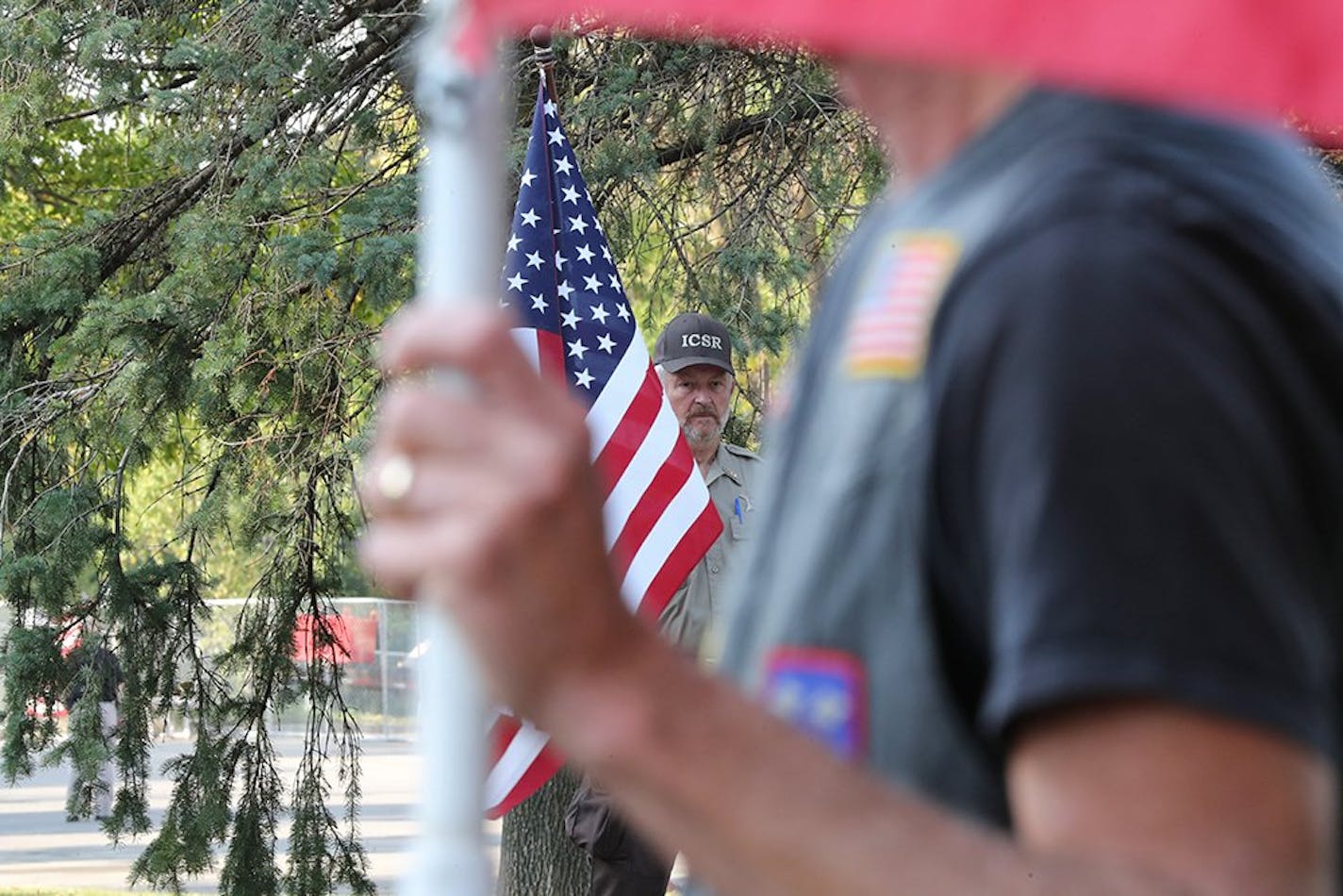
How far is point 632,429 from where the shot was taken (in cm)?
596

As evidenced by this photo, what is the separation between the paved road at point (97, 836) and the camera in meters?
12.1

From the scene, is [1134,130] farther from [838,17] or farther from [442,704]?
[442,704]

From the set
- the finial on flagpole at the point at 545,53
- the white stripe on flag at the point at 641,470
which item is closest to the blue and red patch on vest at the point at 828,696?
the white stripe on flag at the point at 641,470

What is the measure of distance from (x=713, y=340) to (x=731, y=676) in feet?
19.0

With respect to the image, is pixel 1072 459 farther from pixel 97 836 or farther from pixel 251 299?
pixel 97 836

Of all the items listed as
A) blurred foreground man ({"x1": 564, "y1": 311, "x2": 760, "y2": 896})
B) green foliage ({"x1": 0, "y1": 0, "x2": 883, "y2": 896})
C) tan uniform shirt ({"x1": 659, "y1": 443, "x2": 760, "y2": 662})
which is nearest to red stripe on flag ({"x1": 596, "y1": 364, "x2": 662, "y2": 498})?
tan uniform shirt ({"x1": 659, "y1": 443, "x2": 760, "y2": 662})

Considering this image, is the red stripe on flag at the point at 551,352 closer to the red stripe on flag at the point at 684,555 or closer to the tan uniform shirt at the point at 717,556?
the red stripe on flag at the point at 684,555

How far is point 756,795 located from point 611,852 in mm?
5958

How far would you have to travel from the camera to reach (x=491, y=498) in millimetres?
859

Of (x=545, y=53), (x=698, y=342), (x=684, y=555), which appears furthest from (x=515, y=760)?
(x=545, y=53)

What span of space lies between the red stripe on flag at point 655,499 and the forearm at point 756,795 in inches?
194

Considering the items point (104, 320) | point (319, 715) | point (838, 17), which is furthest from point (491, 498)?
point (319, 715)

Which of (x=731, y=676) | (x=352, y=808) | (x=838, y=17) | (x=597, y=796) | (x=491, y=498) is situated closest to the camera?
(x=491, y=498)

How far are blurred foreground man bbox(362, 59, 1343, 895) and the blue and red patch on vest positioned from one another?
3.0 inches
